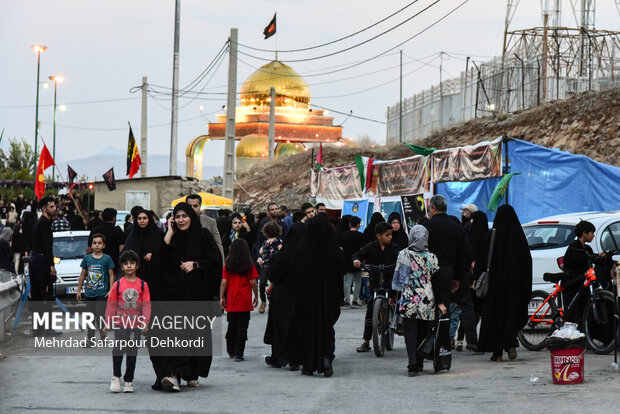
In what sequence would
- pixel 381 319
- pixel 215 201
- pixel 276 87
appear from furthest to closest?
1. pixel 276 87
2. pixel 215 201
3. pixel 381 319

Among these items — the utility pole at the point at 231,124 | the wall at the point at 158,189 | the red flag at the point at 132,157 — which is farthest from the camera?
the red flag at the point at 132,157

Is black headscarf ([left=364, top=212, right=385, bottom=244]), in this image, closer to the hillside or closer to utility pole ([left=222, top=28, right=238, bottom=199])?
the hillside

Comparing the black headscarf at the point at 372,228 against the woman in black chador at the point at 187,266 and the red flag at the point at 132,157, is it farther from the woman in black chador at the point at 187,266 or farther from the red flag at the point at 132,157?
the red flag at the point at 132,157

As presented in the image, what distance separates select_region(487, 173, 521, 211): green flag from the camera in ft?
54.2

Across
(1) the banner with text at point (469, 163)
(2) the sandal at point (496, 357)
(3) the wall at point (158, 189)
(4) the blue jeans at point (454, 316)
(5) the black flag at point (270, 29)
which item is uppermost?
(5) the black flag at point (270, 29)

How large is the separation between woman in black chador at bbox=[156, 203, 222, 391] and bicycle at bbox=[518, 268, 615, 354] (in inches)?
168

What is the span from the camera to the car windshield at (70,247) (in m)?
17.3

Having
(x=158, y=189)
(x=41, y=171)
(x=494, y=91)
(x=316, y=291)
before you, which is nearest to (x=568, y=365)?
(x=316, y=291)

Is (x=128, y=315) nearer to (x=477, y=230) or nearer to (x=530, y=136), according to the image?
(x=477, y=230)

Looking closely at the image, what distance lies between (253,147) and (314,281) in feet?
213

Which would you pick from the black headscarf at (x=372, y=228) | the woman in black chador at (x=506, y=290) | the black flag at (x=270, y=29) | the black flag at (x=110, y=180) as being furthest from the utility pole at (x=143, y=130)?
the woman in black chador at (x=506, y=290)

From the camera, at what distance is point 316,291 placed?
9859 mm

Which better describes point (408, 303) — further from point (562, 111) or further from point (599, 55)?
point (599, 55)

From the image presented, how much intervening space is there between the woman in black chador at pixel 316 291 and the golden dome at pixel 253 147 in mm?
63610
